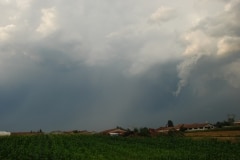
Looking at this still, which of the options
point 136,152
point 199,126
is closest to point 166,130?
point 199,126

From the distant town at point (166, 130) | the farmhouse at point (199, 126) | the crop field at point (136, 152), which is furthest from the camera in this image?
the farmhouse at point (199, 126)

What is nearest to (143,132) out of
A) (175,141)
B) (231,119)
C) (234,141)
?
(175,141)

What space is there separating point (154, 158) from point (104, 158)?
6584 mm

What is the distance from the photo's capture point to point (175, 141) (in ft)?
237

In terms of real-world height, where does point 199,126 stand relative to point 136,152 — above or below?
above

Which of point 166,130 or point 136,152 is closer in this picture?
point 136,152

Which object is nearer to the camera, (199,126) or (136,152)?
(136,152)

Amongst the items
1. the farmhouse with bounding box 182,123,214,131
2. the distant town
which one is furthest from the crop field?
the farmhouse with bounding box 182,123,214,131

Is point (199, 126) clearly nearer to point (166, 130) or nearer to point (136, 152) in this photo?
point (166, 130)

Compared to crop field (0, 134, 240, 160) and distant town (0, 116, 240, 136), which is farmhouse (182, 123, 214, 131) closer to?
distant town (0, 116, 240, 136)

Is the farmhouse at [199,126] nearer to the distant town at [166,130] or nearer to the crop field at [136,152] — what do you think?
the distant town at [166,130]

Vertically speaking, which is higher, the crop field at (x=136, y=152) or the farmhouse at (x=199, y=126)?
the farmhouse at (x=199, y=126)

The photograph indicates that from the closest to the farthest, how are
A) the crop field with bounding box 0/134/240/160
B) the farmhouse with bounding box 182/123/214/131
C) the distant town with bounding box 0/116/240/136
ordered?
the crop field with bounding box 0/134/240/160
the distant town with bounding box 0/116/240/136
the farmhouse with bounding box 182/123/214/131

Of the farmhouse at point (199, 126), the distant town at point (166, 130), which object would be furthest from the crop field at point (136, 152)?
the farmhouse at point (199, 126)
